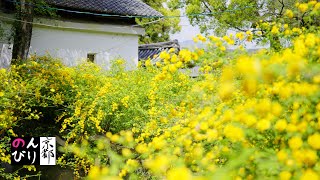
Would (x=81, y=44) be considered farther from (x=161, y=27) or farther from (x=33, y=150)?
(x=161, y=27)

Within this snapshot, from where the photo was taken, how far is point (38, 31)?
367 inches

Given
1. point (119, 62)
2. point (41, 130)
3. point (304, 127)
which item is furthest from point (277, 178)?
point (119, 62)


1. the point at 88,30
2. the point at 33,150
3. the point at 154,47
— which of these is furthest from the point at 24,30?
the point at 154,47

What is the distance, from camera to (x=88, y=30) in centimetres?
1030

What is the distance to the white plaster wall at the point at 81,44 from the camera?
9422 millimetres

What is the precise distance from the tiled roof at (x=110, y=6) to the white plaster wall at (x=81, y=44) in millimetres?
702

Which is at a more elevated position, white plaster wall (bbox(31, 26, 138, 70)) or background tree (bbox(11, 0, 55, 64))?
white plaster wall (bbox(31, 26, 138, 70))

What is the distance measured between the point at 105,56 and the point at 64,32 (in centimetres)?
133

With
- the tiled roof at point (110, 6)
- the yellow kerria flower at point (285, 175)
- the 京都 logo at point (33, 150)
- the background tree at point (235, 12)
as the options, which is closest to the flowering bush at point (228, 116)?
the yellow kerria flower at point (285, 175)

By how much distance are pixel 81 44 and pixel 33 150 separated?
6211mm

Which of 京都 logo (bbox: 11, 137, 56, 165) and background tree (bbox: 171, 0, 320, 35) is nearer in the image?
京都 logo (bbox: 11, 137, 56, 165)

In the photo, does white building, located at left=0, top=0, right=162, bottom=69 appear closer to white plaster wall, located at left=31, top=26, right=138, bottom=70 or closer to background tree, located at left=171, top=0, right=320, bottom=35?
white plaster wall, located at left=31, top=26, right=138, bottom=70

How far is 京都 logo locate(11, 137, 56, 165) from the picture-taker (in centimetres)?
430

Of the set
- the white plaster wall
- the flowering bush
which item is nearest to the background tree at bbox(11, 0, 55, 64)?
the flowering bush
